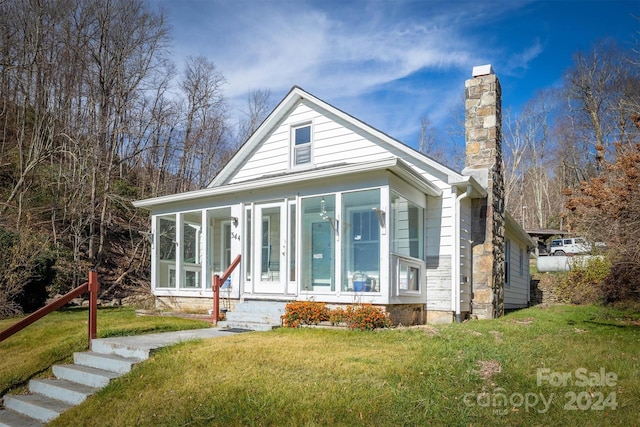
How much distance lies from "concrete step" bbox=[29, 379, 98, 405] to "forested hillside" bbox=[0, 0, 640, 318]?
20.7 ft

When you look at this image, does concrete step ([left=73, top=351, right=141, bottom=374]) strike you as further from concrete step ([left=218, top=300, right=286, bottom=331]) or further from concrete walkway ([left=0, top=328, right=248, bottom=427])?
concrete step ([left=218, top=300, right=286, bottom=331])

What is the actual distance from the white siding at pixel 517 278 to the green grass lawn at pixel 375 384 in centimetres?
761

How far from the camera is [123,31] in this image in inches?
792

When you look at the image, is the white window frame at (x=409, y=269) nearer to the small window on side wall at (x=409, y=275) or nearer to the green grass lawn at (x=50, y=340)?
the small window on side wall at (x=409, y=275)

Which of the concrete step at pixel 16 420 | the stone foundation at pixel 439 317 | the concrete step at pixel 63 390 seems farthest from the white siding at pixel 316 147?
the concrete step at pixel 16 420

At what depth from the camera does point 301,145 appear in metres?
12.6

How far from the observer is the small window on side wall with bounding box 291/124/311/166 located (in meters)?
12.5

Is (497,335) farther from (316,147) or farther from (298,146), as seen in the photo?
(298,146)

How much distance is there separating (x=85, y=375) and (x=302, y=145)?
7.86 metres

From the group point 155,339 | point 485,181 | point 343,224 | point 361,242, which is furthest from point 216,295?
point 485,181

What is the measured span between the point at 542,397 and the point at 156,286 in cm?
1013

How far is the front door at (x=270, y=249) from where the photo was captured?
33.4 feet

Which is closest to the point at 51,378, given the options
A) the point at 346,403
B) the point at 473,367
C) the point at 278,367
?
the point at 278,367

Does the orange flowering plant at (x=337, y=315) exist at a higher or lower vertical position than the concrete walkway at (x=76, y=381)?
higher
